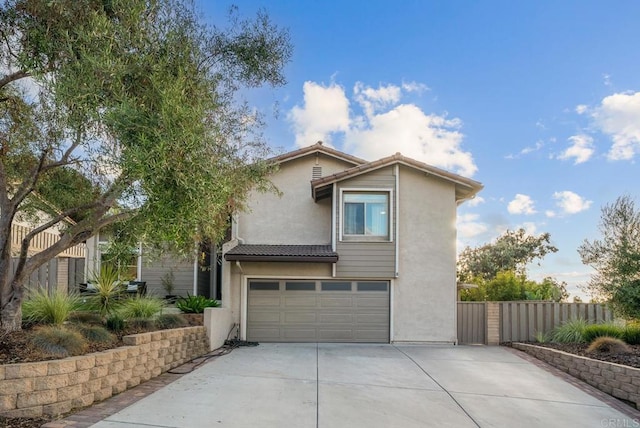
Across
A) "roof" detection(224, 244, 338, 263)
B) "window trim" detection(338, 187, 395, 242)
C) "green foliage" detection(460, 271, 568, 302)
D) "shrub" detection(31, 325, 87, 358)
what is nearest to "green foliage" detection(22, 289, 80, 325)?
"shrub" detection(31, 325, 87, 358)

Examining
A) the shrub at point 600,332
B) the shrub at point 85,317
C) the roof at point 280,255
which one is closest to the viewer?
the shrub at point 85,317

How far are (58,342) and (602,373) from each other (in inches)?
374

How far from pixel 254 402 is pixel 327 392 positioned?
133 cm

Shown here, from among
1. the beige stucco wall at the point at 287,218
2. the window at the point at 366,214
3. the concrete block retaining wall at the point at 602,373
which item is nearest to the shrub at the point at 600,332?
the concrete block retaining wall at the point at 602,373

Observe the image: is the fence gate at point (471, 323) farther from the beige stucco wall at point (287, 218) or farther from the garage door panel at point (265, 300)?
the garage door panel at point (265, 300)

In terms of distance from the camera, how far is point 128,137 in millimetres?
5020

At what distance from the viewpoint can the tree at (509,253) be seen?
26.7m

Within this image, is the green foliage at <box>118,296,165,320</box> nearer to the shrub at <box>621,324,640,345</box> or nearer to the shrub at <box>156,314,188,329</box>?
the shrub at <box>156,314,188,329</box>

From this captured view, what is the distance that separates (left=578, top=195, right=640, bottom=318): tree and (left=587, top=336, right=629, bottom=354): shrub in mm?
643

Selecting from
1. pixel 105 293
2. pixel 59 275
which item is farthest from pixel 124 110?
pixel 59 275

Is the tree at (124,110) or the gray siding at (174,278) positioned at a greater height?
the tree at (124,110)

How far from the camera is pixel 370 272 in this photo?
41.8 feet

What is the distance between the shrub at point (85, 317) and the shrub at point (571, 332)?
37.6 ft

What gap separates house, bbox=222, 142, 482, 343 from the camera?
12750mm
